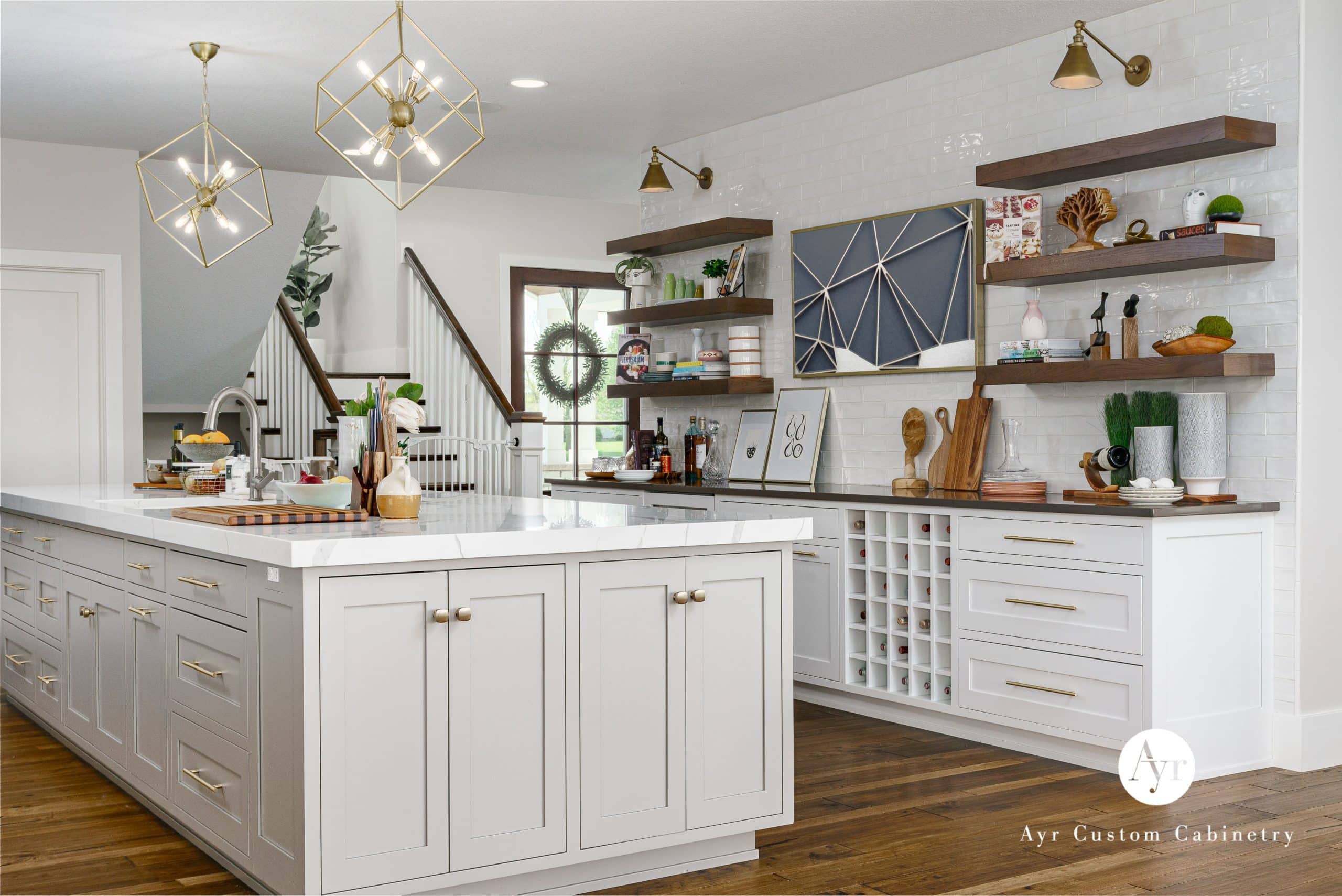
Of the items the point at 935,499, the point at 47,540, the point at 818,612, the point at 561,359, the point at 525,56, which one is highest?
the point at 525,56

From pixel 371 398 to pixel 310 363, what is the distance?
14.9 ft

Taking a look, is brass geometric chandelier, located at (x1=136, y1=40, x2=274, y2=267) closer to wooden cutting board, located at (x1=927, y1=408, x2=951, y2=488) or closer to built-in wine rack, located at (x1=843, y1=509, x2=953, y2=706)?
built-in wine rack, located at (x1=843, y1=509, x2=953, y2=706)

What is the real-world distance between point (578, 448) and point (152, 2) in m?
5.14

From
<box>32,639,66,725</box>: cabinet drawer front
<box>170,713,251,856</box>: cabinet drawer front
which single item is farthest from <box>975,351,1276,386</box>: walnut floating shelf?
<box>32,639,66,725</box>: cabinet drawer front

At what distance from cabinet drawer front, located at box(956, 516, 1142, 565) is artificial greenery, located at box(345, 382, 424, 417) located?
205cm

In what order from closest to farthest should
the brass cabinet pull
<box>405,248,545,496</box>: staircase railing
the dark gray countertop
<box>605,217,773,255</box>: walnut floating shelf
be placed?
the brass cabinet pull → the dark gray countertop → <box>605,217,773,255</box>: walnut floating shelf → <box>405,248,545,496</box>: staircase railing

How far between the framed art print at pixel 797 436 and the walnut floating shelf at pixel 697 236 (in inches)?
31.1

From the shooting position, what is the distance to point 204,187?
191 inches

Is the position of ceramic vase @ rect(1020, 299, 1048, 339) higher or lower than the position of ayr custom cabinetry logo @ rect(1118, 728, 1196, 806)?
higher

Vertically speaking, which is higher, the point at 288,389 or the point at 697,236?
the point at 697,236

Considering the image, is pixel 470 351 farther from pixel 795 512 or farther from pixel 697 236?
pixel 795 512

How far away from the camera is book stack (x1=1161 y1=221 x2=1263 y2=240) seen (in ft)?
12.7

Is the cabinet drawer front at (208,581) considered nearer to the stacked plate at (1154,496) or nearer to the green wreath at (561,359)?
the stacked plate at (1154,496)

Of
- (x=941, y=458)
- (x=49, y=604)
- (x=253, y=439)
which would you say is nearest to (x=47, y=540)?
(x=49, y=604)
